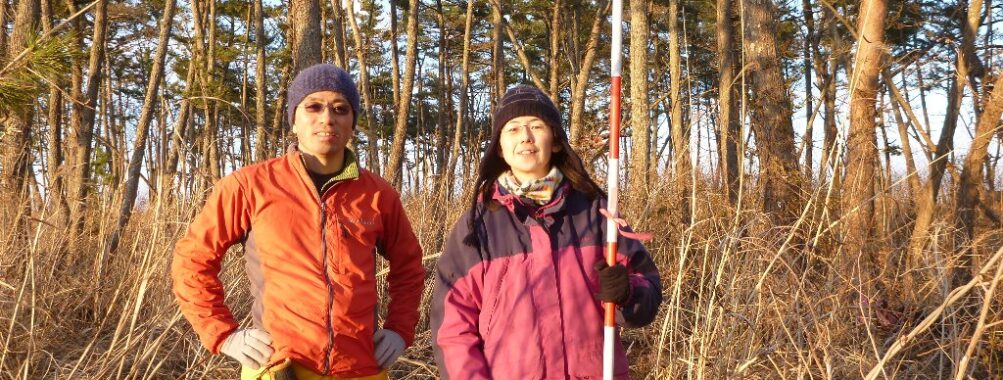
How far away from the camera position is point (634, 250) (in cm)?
218

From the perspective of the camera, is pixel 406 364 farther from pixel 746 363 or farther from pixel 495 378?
pixel 495 378

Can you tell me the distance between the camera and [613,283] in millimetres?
1970

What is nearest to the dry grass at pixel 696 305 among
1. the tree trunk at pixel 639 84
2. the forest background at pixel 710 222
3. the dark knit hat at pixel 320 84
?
the forest background at pixel 710 222

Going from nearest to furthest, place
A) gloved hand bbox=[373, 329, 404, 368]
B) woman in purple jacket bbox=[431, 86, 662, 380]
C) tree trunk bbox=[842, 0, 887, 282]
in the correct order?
woman in purple jacket bbox=[431, 86, 662, 380] < gloved hand bbox=[373, 329, 404, 368] < tree trunk bbox=[842, 0, 887, 282]

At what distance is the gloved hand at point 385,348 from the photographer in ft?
7.66

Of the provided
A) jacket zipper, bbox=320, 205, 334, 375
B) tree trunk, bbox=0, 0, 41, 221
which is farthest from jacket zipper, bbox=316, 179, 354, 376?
tree trunk, bbox=0, 0, 41, 221

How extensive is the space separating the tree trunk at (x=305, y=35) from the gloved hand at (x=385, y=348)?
9.83 feet

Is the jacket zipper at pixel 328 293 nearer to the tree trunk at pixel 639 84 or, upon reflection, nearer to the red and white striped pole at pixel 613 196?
the red and white striped pole at pixel 613 196

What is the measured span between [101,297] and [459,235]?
336 cm

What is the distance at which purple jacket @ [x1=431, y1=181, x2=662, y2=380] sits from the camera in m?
2.09

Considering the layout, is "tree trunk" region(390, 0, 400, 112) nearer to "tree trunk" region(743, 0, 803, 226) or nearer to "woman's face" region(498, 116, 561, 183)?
"tree trunk" region(743, 0, 803, 226)

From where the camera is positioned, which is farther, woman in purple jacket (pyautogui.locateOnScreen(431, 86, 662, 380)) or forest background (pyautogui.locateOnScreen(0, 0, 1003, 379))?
forest background (pyautogui.locateOnScreen(0, 0, 1003, 379))

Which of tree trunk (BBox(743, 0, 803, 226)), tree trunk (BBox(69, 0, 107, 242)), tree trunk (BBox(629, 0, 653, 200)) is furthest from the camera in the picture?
tree trunk (BBox(629, 0, 653, 200))

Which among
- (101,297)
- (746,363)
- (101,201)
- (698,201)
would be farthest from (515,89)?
(101,201)
